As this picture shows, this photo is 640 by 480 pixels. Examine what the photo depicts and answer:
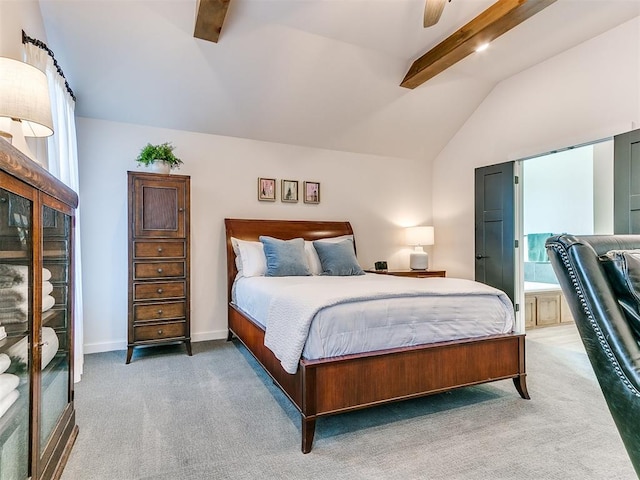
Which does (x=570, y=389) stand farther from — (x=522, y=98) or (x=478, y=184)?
(x=522, y=98)

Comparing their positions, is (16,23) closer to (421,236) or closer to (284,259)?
(284,259)

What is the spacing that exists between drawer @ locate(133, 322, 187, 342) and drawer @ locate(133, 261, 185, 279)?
468 mm

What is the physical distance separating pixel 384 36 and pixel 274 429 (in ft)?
11.1

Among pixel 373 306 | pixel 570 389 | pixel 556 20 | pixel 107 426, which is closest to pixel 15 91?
pixel 107 426

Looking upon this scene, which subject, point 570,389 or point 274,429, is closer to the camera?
point 274,429

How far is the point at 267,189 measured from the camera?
4.33m

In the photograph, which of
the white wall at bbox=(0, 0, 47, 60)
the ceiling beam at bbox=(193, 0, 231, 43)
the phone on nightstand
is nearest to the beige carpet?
the phone on nightstand

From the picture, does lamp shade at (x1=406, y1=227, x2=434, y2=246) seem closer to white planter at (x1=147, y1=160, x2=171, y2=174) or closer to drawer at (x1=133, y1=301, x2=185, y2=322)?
drawer at (x1=133, y1=301, x2=185, y2=322)

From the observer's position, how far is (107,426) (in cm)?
210

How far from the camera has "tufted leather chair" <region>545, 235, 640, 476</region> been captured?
0.95 meters

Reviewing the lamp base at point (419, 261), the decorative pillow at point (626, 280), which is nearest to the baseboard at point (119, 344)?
the lamp base at point (419, 261)

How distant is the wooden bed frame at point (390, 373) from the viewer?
1.87 m

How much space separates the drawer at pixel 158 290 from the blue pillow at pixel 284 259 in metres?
0.85

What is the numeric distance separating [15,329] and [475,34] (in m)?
3.66
